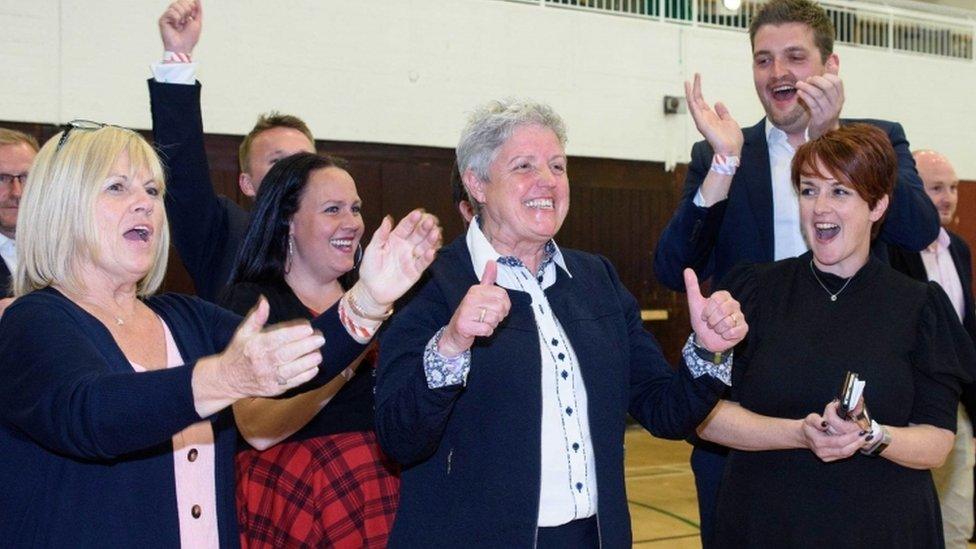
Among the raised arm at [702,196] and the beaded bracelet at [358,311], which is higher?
the raised arm at [702,196]

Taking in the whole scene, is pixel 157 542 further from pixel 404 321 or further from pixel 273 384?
pixel 404 321

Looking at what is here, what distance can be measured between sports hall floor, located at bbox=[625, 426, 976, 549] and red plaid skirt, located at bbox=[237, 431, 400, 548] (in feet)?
11.9

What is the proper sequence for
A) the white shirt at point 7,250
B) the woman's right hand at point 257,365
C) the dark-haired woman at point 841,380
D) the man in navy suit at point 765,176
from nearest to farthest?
the woman's right hand at point 257,365 < the dark-haired woman at point 841,380 < the man in navy suit at point 765,176 < the white shirt at point 7,250

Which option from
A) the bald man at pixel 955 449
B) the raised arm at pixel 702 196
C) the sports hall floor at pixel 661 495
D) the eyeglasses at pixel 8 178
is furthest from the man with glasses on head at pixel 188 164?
the sports hall floor at pixel 661 495

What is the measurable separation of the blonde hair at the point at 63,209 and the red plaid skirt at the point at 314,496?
3.15 ft

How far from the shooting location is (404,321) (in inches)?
98.3

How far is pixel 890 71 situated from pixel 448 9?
18.5ft

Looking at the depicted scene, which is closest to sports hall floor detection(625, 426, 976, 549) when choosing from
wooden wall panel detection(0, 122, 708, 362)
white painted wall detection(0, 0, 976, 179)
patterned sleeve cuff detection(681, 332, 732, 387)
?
wooden wall panel detection(0, 122, 708, 362)

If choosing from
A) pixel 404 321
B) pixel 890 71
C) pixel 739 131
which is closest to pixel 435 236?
pixel 404 321

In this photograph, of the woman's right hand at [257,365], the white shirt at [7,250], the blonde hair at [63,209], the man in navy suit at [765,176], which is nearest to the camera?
the woman's right hand at [257,365]

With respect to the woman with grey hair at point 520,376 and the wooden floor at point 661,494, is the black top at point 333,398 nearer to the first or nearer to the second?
the woman with grey hair at point 520,376

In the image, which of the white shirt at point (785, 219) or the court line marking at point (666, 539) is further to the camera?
the court line marking at point (666, 539)

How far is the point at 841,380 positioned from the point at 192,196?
2050 mm

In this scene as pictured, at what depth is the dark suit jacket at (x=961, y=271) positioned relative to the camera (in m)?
3.15
